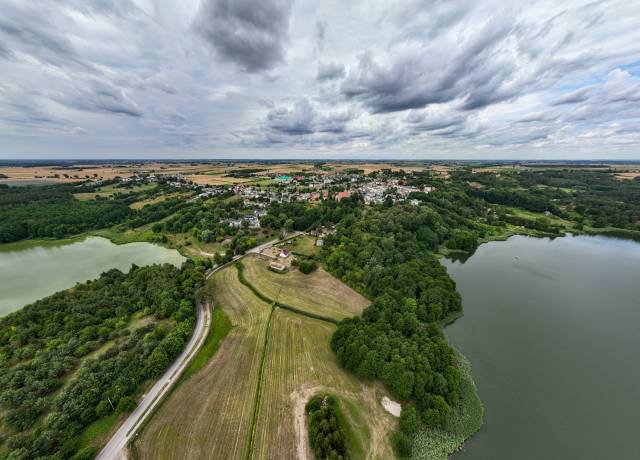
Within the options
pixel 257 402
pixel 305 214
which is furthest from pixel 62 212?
pixel 257 402

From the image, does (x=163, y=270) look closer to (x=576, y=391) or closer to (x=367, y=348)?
(x=367, y=348)

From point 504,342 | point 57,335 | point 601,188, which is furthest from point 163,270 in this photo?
point 601,188

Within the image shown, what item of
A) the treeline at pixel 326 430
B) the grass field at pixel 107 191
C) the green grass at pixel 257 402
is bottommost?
the green grass at pixel 257 402

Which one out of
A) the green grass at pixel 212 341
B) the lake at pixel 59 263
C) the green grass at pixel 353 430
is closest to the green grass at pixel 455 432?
the green grass at pixel 353 430

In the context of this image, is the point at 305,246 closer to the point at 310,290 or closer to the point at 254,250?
the point at 254,250

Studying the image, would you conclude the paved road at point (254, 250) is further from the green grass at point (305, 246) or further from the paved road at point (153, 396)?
the paved road at point (153, 396)

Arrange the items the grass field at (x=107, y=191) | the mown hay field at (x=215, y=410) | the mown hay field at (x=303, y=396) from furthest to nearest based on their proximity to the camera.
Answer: the grass field at (x=107, y=191) < the mown hay field at (x=303, y=396) < the mown hay field at (x=215, y=410)
